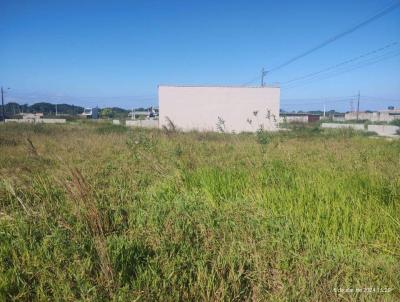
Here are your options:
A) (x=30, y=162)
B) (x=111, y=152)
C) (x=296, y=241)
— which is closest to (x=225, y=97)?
(x=111, y=152)

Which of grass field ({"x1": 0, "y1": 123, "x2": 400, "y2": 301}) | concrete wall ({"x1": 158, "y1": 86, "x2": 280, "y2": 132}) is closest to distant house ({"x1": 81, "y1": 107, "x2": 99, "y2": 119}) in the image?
concrete wall ({"x1": 158, "y1": 86, "x2": 280, "y2": 132})

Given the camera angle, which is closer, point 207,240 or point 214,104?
point 207,240

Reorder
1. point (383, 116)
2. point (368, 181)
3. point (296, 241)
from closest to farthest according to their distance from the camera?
point (296, 241) → point (368, 181) → point (383, 116)

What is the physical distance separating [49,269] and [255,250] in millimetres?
1724

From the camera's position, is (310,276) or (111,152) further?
(111,152)

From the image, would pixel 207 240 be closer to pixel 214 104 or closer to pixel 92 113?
pixel 214 104

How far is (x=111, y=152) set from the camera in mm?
8945

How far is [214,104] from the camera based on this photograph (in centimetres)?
2717

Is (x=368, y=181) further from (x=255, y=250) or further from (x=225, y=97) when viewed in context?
(x=225, y=97)

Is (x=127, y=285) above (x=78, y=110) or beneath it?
beneath
